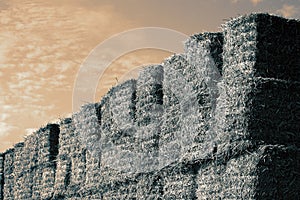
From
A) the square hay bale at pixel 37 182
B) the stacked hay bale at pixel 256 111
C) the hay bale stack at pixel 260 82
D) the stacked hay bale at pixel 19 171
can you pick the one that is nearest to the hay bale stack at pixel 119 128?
the stacked hay bale at pixel 256 111

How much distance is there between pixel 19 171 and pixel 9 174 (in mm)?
790

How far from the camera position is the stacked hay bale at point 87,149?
39.3 feet

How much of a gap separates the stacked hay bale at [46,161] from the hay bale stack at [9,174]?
1696 mm

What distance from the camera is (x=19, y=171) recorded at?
15305 mm

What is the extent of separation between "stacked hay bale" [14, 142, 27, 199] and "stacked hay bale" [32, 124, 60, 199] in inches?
33.8

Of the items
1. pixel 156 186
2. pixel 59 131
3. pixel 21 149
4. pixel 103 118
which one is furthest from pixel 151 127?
pixel 21 149

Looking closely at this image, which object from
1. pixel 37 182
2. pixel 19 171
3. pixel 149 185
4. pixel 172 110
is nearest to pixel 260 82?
pixel 172 110

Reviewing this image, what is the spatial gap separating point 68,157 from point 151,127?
129 inches

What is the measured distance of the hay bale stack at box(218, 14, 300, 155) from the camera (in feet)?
27.9

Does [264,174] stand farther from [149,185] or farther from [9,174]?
[9,174]

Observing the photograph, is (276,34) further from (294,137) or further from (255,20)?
(294,137)

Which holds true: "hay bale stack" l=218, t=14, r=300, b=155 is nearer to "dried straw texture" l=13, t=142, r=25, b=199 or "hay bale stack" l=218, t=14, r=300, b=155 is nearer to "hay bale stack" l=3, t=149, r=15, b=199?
"dried straw texture" l=13, t=142, r=25, b=199

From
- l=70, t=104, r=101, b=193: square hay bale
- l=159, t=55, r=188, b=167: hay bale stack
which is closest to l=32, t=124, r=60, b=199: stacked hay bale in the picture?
l=70, t=104, r=101, b=193: square hay bale

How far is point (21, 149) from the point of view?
15430mm
